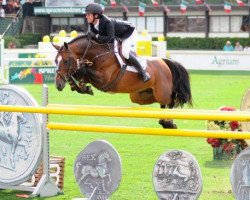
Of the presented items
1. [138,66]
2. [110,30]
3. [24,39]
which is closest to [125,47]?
[138,66]

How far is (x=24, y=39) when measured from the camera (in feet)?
139

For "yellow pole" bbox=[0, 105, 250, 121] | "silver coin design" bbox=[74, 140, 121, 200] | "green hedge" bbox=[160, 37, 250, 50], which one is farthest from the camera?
"green hedge" bbox=[160, 37, 250, 50]

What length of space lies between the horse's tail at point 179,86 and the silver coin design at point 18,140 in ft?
8.11

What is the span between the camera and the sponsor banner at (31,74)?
888 inches

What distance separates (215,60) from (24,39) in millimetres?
14348

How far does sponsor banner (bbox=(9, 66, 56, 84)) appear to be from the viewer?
2255 centimetres

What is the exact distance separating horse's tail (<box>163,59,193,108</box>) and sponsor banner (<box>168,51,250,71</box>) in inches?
821

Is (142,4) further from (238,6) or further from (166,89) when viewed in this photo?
(166,89)

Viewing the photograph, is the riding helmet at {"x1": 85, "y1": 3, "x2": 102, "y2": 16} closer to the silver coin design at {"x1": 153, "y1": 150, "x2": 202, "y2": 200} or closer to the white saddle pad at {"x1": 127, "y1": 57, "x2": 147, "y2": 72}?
the white saddle pad at {"x1": 127, "y1": 57, "x2": 147, "y2": 72}

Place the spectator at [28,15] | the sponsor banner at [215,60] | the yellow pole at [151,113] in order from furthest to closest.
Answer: the spectator at [28,15]
the sponsor banner at [215,60]
the yellow pole at [151,113]

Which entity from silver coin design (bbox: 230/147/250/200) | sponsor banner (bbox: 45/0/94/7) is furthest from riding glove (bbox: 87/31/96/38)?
sponsor banner (bbox: 45/0/94/7)

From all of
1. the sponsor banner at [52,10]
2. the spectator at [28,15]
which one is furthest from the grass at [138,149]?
the spectator at [28,15]

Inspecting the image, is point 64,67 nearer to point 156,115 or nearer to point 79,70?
point 79,70

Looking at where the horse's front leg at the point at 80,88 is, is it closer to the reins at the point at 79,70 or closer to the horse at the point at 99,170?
the reins at the point at 79,70
